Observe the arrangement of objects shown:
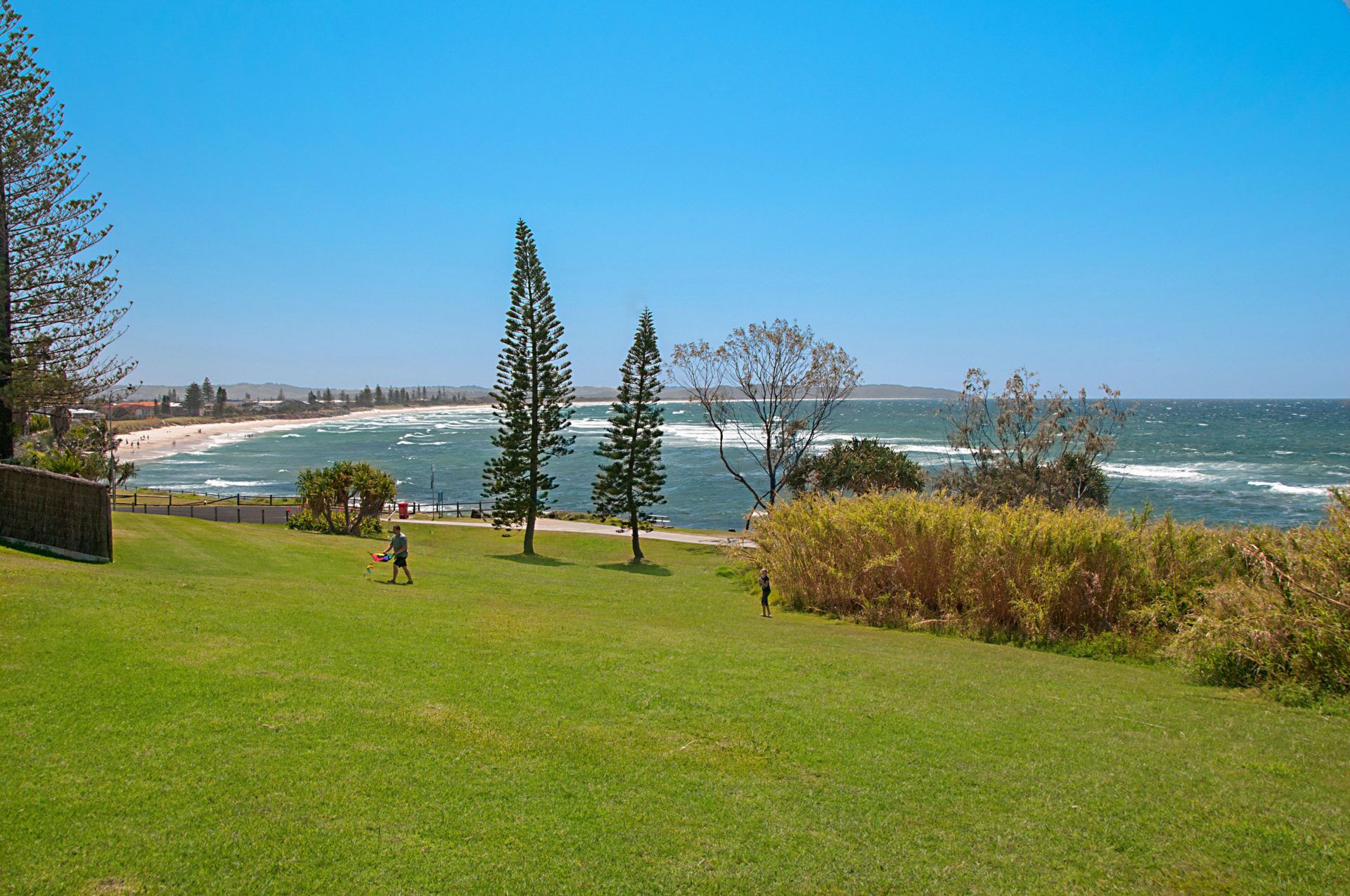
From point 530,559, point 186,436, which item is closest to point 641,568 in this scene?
point 530,559

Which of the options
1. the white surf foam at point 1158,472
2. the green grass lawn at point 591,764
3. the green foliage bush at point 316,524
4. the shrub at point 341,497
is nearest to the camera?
the green grass lawn at point 591,764

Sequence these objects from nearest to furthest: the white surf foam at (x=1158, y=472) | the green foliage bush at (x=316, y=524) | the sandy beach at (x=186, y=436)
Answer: the green foliage bush at (x=316, y=524) < the white surf foam at (x=1158, y=472) < the sandy beach at (x=186, y=436)

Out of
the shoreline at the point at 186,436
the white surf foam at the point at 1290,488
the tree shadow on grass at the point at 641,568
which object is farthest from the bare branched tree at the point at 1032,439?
the shoreline at the point at 186,436

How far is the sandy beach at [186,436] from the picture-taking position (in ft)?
312

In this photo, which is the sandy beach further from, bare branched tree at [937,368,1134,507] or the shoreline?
bare branched tree at [937,368,1134,507]

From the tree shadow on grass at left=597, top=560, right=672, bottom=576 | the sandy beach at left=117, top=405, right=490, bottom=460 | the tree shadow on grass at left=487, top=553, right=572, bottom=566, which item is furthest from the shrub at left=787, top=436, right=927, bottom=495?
the sandy beach at left=117, top=405, right=490, bottom=460

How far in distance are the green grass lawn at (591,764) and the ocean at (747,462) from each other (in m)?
18.9

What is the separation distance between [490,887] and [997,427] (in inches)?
1109

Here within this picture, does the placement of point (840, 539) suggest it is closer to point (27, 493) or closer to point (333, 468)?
point (27, 493)

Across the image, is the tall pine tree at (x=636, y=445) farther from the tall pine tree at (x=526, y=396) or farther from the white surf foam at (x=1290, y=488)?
the white surf foam at (x=1290, y=488)

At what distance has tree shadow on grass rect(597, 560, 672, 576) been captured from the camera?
26172 millimetres

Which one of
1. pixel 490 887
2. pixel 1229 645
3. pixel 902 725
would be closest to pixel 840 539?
pixel 1229 645

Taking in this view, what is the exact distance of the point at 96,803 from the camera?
5066 millimetres

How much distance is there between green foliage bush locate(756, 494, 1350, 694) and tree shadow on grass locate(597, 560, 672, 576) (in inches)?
312
